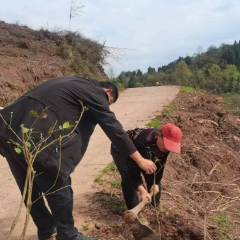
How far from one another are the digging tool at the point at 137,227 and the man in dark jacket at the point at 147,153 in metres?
0.24

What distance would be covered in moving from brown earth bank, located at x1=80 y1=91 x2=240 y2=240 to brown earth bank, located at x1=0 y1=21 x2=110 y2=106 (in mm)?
5809

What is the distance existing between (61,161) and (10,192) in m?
2.28

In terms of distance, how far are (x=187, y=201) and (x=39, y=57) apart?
10497 millimetres

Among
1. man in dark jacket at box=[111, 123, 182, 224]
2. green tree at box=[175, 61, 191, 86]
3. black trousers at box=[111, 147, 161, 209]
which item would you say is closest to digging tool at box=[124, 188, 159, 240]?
man in dark jacket at box=[111, 123, 182, 224]

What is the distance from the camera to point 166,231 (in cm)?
322

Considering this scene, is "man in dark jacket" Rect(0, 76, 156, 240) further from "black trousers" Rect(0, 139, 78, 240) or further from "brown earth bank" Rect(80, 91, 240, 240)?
"brown earth bank" Rect(80, 91, 240, 240)

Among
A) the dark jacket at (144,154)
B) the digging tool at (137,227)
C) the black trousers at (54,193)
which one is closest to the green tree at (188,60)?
the dark jacket at (144,154)

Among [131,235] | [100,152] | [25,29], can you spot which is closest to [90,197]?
[131,235]

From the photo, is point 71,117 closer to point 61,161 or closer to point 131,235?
point 61,161

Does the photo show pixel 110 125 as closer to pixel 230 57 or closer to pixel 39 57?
pixel 39 57

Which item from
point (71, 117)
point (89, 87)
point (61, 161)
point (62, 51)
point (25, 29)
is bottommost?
point (61, 161)

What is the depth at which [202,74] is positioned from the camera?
38344mm

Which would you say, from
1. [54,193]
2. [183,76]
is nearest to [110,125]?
[54,193]

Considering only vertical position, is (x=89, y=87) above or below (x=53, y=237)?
above
